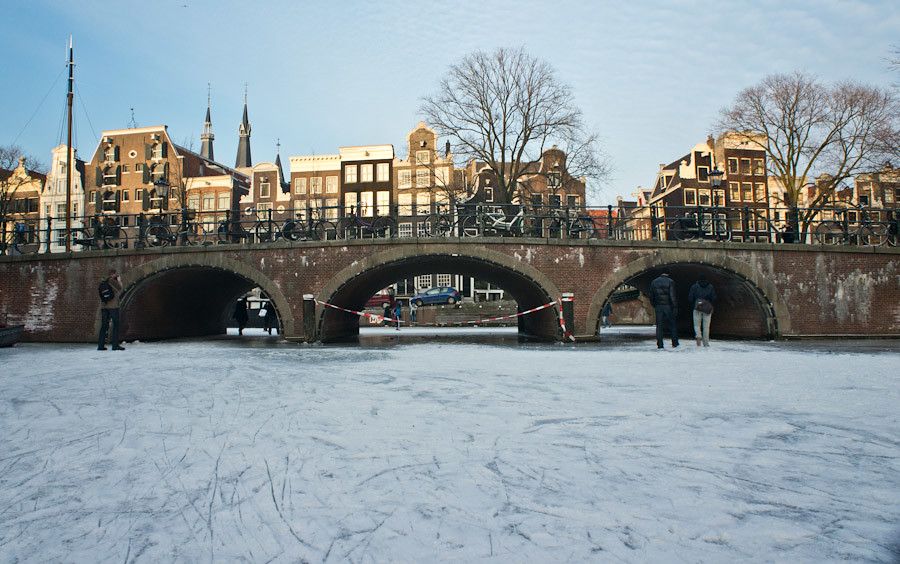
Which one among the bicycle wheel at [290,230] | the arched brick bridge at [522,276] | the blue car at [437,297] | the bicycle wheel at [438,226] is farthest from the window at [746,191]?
the bicycle wheel at [290,230]

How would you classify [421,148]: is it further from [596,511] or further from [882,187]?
[596,511]

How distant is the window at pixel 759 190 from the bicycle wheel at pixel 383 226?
3531cm

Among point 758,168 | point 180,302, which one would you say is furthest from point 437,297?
point 758,168

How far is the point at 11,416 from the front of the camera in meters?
5.17

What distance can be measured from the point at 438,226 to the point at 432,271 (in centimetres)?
465

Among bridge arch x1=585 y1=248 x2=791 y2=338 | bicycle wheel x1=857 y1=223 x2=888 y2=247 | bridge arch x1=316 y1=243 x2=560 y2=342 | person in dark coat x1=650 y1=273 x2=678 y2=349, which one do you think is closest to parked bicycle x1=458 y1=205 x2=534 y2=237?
bridge arch x1=316 y1=243 x2=560 y2=342

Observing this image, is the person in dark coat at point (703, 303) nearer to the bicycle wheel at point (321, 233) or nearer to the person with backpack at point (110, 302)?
the bicycle wheel at point (321, 233)

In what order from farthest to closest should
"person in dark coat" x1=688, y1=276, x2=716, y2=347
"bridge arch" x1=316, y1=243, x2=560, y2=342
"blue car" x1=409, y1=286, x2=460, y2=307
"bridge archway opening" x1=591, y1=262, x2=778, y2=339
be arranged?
1. "blue car" x1=409, y1=286, x2=460, y2=307
2. "bridge archway opening" x1=591, y1=262, x2=778, y2=339
3. "bridge arch" x1=316, y1=243, x2=560, y2=342
4. "person in dark coat" x1=688, y1=276, x2=716, y2=347

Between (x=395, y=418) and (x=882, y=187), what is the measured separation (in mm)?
33493

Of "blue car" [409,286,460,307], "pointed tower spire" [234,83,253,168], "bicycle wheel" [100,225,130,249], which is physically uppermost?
"pointed tower spire" [234,83,253,168]

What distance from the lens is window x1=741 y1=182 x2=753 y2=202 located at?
42356 millimetres

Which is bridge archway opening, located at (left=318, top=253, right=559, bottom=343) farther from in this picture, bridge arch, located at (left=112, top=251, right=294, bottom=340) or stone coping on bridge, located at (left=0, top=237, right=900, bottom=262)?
bridge arch, located at (left=112, top=251, right=294, bottom=340)

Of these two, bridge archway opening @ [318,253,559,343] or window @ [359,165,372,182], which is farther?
window @ [359,165,372,182]

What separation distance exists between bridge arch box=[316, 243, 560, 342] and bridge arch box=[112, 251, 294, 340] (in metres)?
1.43
